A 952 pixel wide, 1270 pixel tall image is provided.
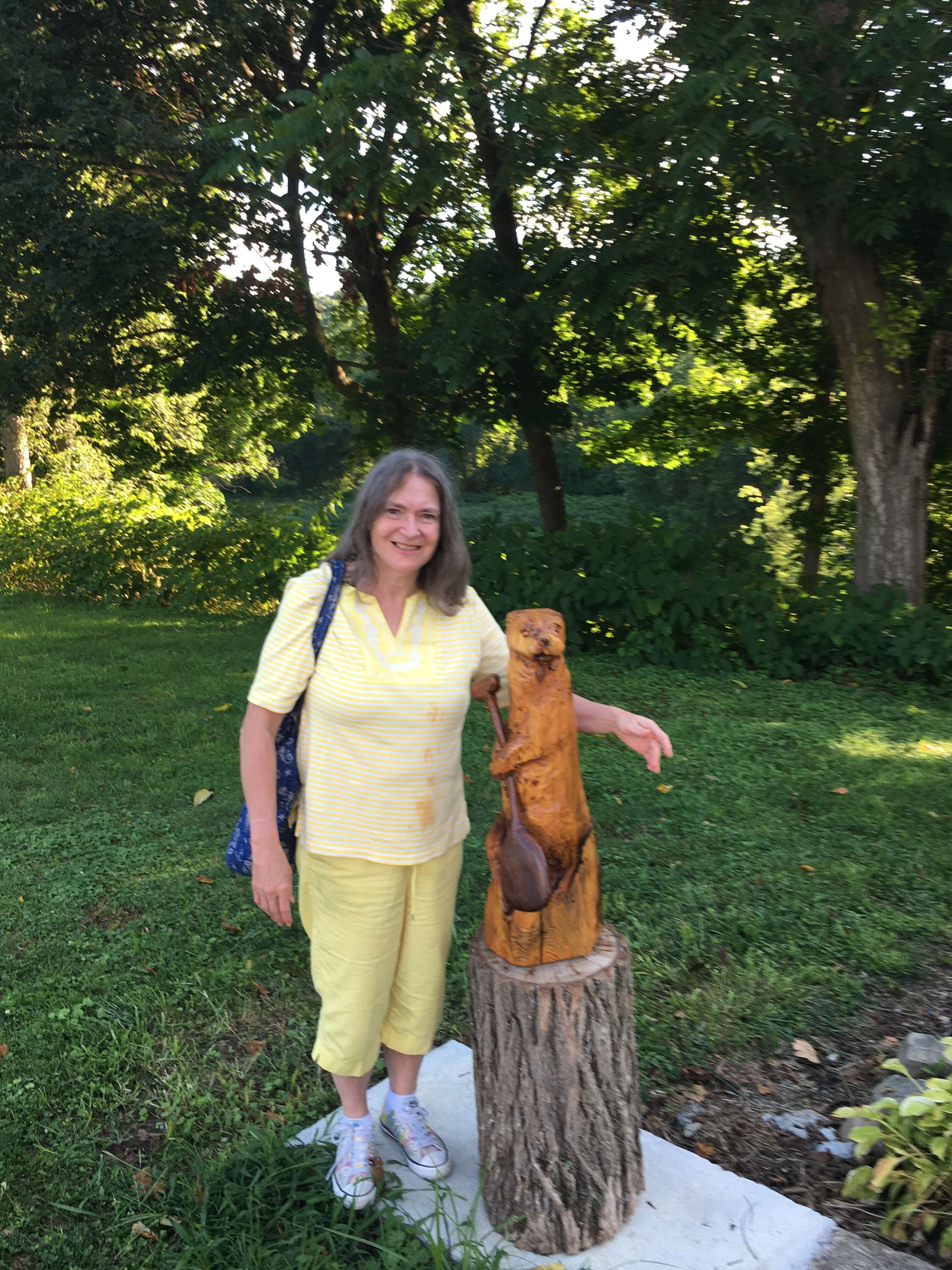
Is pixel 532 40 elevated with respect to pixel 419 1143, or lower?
elevated

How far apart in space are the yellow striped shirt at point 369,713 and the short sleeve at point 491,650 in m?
0.11

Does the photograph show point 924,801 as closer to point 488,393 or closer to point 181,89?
point 488,393

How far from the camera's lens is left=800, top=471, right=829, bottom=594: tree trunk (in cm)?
1195

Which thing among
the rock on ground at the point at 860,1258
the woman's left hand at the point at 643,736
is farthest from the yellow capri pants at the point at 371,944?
the rock on ground at the point at 860,1258

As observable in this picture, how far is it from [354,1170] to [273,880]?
2.85ft

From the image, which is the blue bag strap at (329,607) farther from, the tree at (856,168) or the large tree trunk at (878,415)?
the large tree trunk at (878,415)

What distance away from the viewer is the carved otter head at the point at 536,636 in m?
2.34

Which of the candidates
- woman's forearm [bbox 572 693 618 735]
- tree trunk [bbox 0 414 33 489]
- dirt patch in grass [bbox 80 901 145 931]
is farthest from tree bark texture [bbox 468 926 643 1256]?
tree trunk [bbox 0 414 33 489]

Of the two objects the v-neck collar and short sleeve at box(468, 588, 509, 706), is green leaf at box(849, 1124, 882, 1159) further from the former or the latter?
the v-neck collar

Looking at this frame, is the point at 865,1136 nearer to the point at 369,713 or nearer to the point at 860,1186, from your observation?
the point at 860,1186

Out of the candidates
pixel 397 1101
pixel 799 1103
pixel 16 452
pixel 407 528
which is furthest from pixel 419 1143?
pixel 16 452

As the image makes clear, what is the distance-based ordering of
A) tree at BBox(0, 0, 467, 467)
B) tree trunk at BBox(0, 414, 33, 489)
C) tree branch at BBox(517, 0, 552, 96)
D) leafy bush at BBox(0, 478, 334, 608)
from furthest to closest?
tree trunk at BBox(0, 414, 33, 489)
leafy bush at BBox(0, 478, 334, 608)
tree at BBox(0, 0, 467, 467)
tree branch at BBox(517, 0, 552, 96)

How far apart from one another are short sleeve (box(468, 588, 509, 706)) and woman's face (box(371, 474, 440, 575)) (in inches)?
8.8

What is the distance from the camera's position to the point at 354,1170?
2588 mm
